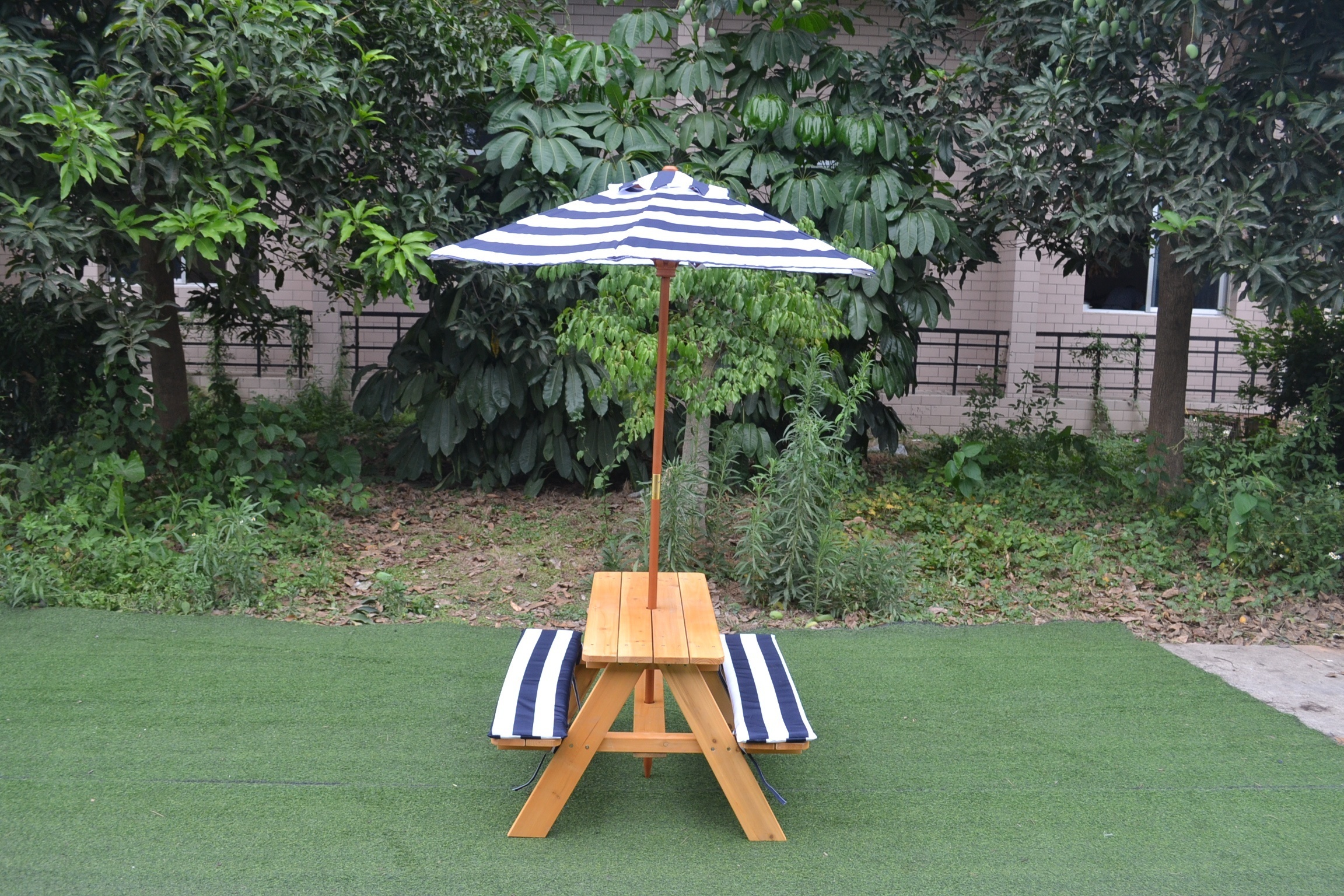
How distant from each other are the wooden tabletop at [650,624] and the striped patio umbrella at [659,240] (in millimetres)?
125

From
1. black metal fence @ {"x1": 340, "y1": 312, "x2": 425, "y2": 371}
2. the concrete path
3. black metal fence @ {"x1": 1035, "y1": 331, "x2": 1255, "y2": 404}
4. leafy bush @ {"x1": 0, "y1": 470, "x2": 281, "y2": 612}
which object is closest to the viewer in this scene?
the concrete path

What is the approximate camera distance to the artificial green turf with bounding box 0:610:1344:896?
122 inches

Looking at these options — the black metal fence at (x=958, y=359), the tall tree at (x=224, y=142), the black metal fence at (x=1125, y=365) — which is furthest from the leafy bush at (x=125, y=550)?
the black metal fence at (x=1125, y=365)

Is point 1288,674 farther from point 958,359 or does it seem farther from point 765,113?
point 958,359

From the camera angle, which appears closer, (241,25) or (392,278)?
(241,25)

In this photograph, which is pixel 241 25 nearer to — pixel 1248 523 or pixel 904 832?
pixel 904 832

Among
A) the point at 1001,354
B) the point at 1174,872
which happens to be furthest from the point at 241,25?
the point at 1001,354

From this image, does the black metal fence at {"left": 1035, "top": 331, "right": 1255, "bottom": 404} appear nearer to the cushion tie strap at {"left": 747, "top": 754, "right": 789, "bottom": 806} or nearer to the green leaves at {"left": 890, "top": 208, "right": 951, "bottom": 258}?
the green leaves at {"left": 890, "top": 208, "right": 951, "bottom": 258}

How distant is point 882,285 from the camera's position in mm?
6984

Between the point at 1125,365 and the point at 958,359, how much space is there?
169cm

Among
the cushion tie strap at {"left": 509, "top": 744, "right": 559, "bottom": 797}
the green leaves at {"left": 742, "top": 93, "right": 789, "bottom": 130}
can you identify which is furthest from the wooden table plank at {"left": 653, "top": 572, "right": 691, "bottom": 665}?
the green leaves at {"left": 742, "top": 93, "right": 789, "bottom": 130}

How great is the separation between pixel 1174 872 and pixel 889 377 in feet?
14.9

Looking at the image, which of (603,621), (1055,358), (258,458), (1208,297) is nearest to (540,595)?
(258,458)

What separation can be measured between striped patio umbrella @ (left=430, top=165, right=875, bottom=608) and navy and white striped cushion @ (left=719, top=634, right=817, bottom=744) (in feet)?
1.32
